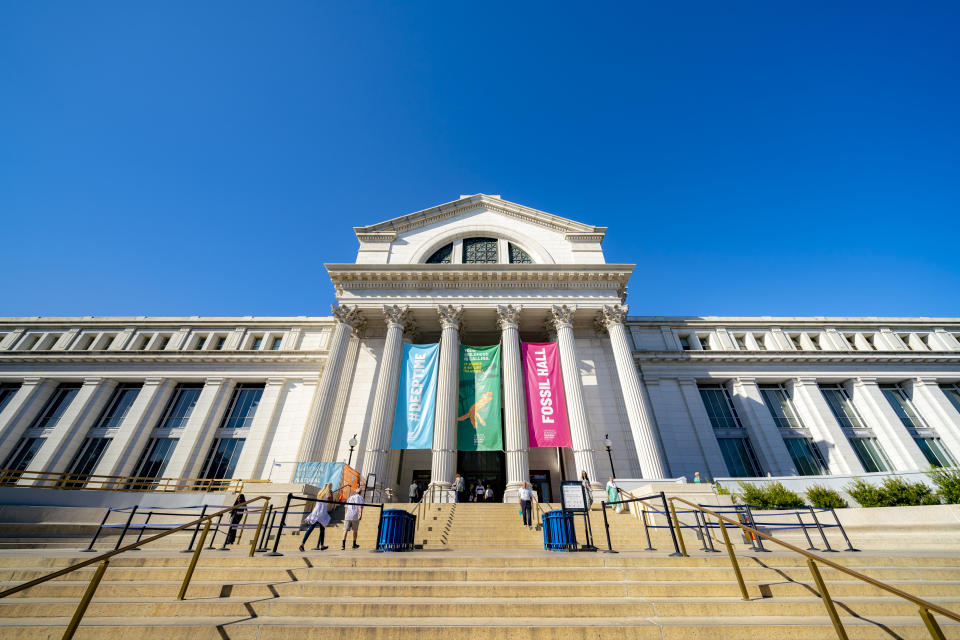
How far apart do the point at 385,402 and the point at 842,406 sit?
34663 mm

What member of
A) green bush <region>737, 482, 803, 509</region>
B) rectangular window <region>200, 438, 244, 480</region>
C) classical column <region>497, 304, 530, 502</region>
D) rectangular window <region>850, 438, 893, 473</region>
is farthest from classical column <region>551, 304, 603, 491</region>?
rectangular window <region>200, 438, 244, 480</region>

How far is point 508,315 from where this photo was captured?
81.6 feet

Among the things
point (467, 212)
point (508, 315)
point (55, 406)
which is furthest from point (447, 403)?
point (55, 406)

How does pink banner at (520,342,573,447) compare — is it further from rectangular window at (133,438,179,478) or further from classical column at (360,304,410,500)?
rectangular window at (133,438,179,478)

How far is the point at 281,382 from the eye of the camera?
94.1 feet

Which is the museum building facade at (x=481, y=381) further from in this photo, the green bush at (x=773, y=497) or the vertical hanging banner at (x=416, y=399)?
the green bush at (x=773, y=497)

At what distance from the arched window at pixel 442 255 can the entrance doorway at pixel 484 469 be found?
47.8ft

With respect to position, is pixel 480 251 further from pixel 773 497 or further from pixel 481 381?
pixel 773 497

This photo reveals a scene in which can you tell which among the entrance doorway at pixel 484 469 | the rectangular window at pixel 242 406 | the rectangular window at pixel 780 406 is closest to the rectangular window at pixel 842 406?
the rectangular window at pixel 780 406

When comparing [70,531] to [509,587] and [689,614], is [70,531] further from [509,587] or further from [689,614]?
[689,614]

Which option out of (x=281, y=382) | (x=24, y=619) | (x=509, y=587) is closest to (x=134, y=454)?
(x=281, y=382)

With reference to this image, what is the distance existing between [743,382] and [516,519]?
2344 cm

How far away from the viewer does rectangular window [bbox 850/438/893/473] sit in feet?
85.0

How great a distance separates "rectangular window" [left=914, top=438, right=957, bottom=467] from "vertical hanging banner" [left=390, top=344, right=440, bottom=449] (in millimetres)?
34876
